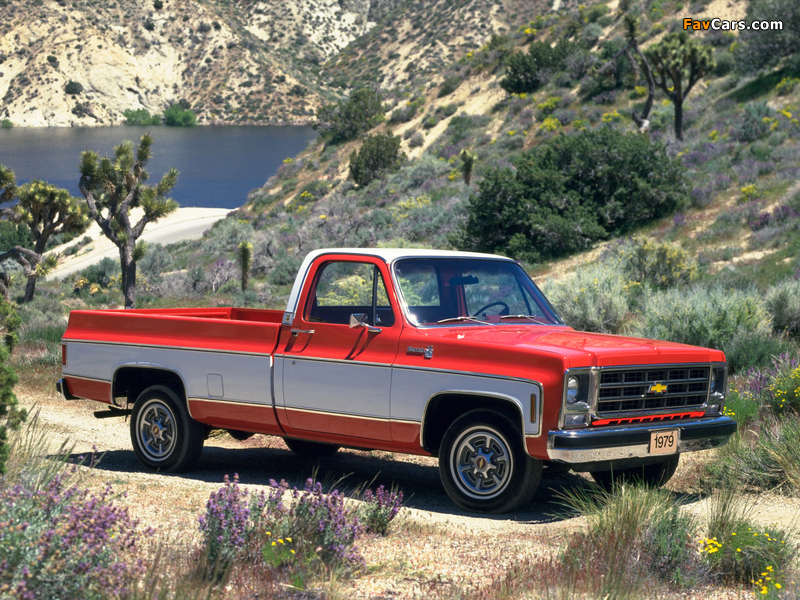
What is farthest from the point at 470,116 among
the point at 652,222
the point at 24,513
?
the point at 24,513

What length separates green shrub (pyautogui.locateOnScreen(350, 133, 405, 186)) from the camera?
46.4m

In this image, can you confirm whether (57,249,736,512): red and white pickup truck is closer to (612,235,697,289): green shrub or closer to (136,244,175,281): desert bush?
(612,235,697,289): green shrub

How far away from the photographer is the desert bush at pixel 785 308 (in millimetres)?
12641

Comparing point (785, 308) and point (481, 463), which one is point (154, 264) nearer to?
point (785, 308)

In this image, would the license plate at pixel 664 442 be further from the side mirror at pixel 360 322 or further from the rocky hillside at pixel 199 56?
the rocky hillside at pixel 199 56

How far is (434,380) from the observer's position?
6340 mm

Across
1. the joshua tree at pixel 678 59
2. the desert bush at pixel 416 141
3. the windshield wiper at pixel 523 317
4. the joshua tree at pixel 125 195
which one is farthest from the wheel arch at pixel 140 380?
the desert bush at pixel 416 141

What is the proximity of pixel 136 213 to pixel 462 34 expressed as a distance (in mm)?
48812

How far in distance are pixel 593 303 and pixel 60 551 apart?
11.3m

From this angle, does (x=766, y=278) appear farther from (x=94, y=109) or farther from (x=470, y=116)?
(x=94, y=109)

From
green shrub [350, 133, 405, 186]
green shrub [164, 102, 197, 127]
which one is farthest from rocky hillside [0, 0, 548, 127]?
green shrub [350, 133, 405, 186]

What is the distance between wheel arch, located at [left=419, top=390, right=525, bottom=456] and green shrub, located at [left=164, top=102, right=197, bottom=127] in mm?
132240

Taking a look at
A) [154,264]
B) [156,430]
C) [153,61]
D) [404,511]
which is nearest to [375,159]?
[154,264]

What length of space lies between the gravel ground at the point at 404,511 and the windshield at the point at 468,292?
1512 mm
